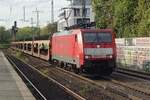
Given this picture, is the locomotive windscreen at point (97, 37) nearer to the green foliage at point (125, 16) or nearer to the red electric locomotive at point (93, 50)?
the red electric locomotive at point (93, 50)

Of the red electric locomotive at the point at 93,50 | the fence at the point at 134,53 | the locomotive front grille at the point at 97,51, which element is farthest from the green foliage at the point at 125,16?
the locomotive front grille at the point at 97,51

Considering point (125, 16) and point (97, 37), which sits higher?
point (125, 16)

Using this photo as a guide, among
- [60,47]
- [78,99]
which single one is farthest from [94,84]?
[60,47]

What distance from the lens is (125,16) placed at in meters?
48.1

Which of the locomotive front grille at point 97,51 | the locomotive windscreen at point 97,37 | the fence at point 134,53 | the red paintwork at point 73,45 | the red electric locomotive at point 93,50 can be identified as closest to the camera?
the red electric locomotive at point 93,50

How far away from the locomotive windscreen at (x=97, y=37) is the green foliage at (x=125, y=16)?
16.2 m

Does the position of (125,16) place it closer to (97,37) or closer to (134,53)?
(134,53)

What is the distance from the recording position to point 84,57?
2522 cm

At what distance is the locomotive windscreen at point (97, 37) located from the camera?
26.0 m

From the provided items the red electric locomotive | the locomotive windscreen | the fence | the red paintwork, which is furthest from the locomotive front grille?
the fence

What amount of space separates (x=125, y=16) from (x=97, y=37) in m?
22.3

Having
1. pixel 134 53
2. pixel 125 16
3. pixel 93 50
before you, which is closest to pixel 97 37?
pixel 93 50

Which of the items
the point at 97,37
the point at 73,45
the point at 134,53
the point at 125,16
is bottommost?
the point at 134,53

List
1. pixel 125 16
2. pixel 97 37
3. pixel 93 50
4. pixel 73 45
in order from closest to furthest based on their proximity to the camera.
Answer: pixel 93 50 < pixel 97 37 < pixel 73 45 < pixel 125 16
